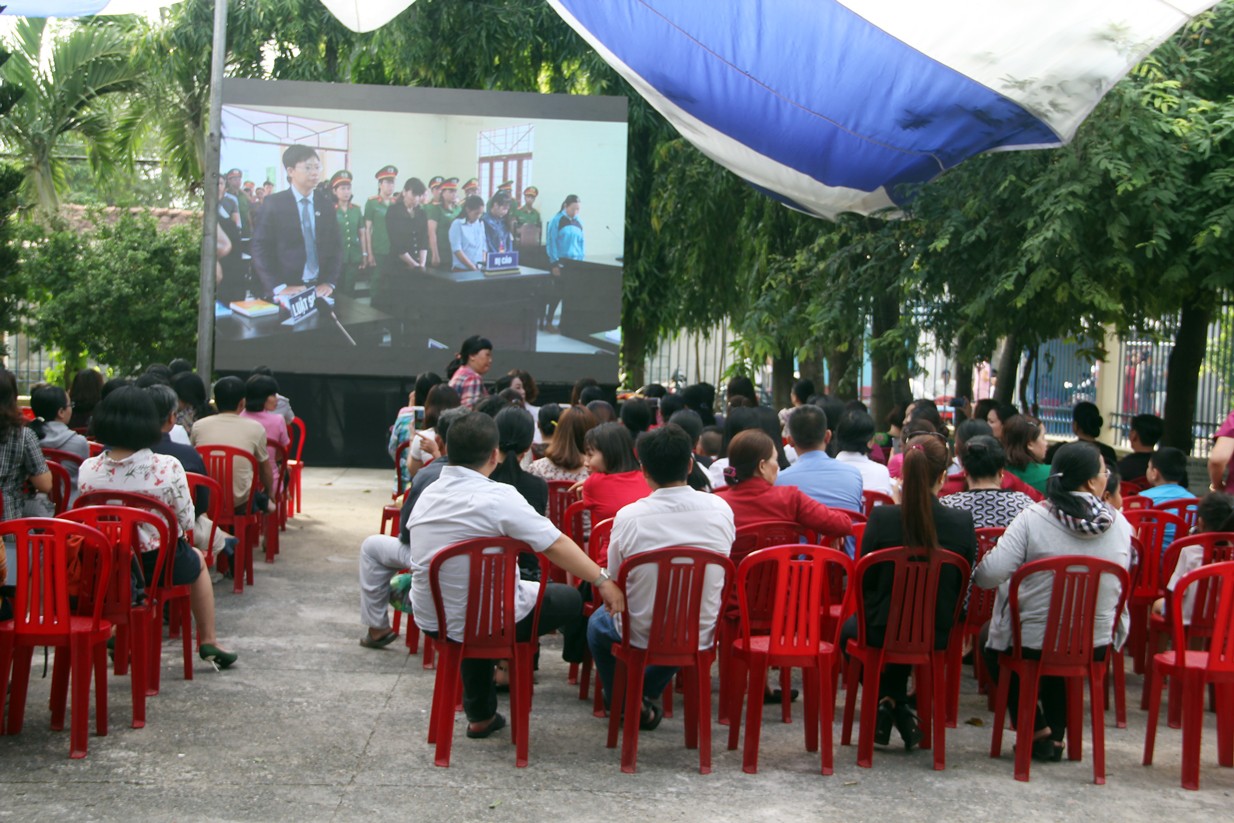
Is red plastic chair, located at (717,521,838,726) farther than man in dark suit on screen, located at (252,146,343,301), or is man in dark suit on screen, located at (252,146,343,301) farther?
man in dark suit on screen, located at (252,146,343,301)

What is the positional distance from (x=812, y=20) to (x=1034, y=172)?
1.84 meters

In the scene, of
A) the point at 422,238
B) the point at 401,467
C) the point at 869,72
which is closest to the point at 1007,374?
the point at 422,238

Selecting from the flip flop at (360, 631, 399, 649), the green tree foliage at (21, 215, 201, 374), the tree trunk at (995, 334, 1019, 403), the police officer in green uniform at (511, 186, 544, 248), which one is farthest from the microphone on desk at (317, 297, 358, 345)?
the flip flop at (360, 631, 399, 649)

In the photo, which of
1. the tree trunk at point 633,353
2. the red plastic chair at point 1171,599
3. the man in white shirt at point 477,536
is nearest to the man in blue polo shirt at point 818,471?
the red plastic chair at point 1171,599

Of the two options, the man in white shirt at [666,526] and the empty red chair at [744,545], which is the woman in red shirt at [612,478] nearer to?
the empty red chair at [744,545]

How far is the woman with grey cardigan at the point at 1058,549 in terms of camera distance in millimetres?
4230

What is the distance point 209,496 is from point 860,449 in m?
2.95

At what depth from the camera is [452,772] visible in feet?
13.3

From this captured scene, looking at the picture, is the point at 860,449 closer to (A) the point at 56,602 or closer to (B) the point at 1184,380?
(A) the point at 56,602

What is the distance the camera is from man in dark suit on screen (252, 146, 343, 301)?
13.1 metres

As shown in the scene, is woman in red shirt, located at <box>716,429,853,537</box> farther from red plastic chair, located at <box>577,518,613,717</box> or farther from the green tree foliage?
the green tree foliage

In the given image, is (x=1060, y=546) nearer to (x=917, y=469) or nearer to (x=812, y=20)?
(x=917, y=469)

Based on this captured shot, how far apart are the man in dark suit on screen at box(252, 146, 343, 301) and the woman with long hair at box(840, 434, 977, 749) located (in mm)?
9885

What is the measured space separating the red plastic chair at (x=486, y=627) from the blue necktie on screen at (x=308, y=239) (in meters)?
9.65
